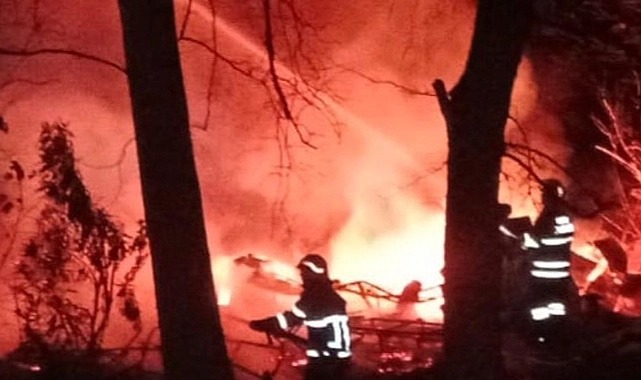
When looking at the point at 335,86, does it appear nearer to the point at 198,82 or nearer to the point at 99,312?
the point at 198,82

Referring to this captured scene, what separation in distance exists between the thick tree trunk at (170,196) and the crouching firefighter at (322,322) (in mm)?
786

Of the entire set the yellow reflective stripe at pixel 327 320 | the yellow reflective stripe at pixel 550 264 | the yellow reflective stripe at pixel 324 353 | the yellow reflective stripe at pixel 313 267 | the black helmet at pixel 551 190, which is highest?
the black helmet at pixel 551 190

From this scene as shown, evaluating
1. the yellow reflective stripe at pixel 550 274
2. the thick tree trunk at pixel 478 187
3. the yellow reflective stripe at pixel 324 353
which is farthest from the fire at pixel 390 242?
the thick tree trunk at pixel 478 187

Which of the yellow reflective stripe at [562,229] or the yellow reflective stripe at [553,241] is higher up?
the yellow reflective stripe at [562,229]

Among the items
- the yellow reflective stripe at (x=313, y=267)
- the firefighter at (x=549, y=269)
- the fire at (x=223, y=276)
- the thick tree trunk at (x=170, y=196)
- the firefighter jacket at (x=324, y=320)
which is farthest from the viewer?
the fire at (x=223, y=276)

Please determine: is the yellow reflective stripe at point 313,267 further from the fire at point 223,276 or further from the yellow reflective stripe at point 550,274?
the fire at point 223,276

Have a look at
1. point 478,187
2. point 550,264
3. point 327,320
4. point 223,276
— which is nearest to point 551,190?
point 550,264

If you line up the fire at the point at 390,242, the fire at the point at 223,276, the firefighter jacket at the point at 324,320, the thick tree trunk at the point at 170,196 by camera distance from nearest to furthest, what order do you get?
the thick tree trunk at the point at 170,196
the firefighter jacket at the point at 324,320
the fire at the point at 223,276
the fire at the point at 390,242

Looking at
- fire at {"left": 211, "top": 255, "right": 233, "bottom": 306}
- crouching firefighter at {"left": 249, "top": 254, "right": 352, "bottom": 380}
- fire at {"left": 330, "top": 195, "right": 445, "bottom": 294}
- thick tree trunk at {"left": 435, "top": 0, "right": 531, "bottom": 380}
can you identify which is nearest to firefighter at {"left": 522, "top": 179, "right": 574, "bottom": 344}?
thick tree trunk at {"left": 435, "top": 0, "right": 531, "bottom": 380}

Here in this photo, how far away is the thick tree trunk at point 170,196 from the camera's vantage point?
852 centimetres

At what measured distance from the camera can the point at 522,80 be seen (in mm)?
13125

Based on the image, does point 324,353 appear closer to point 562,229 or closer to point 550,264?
point 550,264

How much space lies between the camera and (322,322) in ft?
30.9

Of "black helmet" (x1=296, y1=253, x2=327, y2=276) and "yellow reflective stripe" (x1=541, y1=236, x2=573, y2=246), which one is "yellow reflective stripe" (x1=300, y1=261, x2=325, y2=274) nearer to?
"black helmet" (x1=296, y1=253, x2=327, y2=276)
